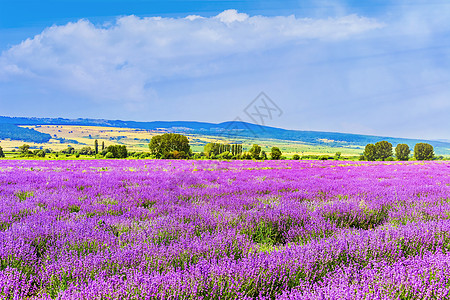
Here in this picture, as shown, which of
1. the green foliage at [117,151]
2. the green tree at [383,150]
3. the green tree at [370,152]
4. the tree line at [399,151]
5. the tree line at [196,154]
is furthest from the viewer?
the green tree at [383,150]

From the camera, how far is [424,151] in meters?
55.9

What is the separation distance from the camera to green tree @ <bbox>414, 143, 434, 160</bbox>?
5486 cm

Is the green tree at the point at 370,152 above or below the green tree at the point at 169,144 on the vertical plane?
below

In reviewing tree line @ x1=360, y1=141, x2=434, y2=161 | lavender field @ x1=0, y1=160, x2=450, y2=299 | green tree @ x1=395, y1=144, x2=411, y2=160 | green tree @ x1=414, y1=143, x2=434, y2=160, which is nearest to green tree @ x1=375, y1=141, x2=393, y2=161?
tree line @ x1=360, y1=141, x2=434, y2=161

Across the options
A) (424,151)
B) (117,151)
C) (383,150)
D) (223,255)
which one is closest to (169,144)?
(117,151)

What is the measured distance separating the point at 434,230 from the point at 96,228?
11.6 ft

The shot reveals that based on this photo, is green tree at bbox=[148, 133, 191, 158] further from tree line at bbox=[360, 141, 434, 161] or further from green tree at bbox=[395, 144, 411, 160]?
green tree at bbox=[395, 144, 411, 160]

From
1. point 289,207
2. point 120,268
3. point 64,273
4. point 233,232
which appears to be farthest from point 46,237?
point 289,207

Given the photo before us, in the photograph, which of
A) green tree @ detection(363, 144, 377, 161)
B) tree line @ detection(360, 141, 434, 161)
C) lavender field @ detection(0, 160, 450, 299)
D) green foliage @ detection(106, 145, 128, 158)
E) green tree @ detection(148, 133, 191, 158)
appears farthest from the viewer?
tree line @ detection(360, 141, 434, 161)

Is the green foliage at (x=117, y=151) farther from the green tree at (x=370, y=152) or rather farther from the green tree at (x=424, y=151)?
the green tree at (x=424, y=151)

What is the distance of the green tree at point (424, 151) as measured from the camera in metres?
54.9

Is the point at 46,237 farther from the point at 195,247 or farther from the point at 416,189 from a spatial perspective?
the point at 416,189

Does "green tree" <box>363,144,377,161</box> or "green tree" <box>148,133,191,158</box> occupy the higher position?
"green tree" <box>148,133,191,158</box>

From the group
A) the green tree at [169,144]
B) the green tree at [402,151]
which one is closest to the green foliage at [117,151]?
the green tree at [169,144]
